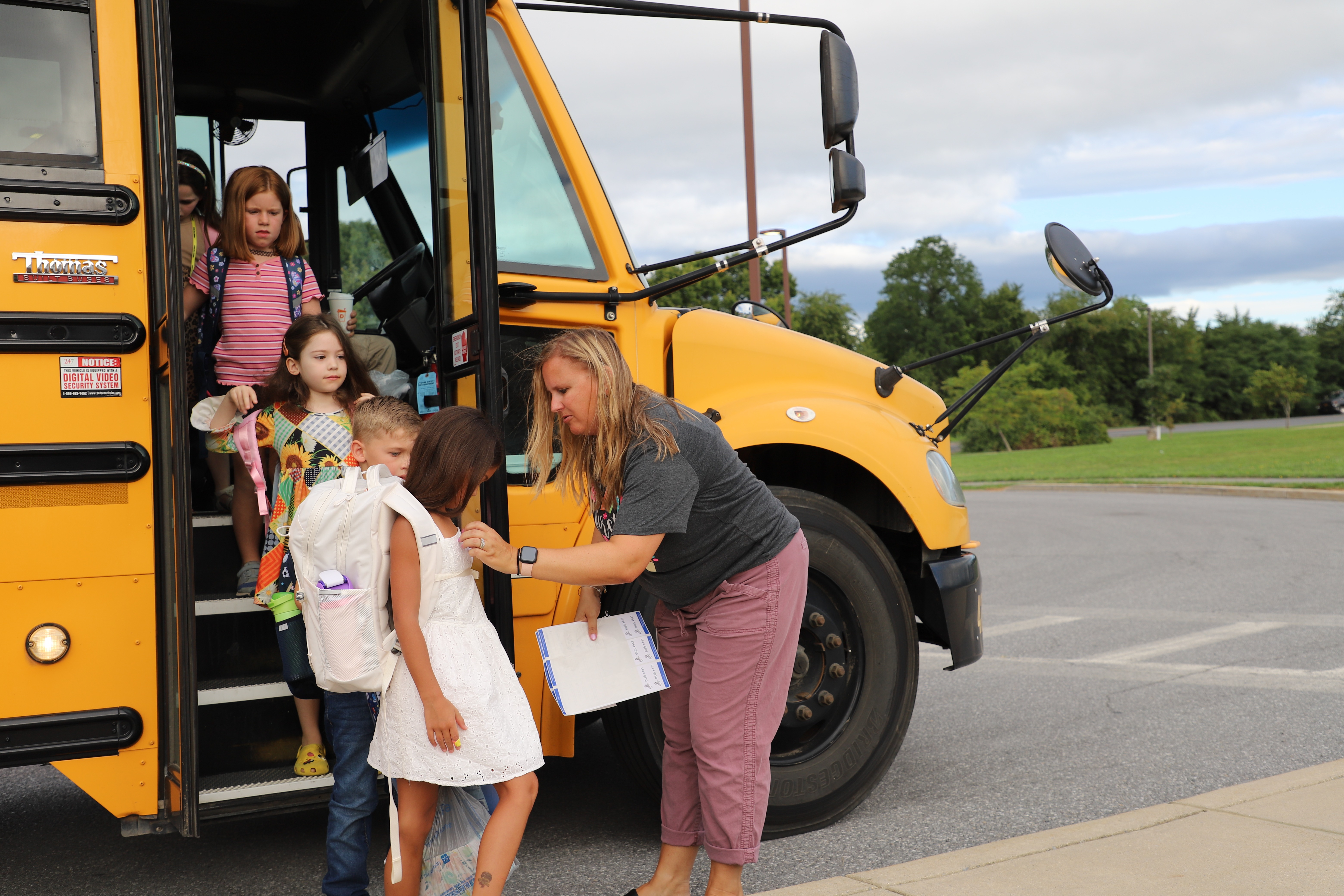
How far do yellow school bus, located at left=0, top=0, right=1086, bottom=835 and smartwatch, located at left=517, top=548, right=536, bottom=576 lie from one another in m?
0.40

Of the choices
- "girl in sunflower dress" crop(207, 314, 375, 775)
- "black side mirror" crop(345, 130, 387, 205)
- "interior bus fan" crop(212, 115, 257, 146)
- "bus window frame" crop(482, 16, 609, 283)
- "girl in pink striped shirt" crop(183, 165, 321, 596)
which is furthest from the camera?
"interior bus fan" crop(212, 115, 257, 146)

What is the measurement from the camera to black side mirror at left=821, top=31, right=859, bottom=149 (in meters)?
3.30

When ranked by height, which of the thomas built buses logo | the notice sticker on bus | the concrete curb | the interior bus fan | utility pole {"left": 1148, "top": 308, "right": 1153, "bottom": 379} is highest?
utility pole {"left": 1148, "top": 308, "right": 1153, "bottom": 379}

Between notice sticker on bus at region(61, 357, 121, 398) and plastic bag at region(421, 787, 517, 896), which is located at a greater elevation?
notice sticker on bus at region(61, 357, 121, 398)

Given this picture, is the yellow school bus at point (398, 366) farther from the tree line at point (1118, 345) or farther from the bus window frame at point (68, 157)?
the tree line at point (1118, 345)

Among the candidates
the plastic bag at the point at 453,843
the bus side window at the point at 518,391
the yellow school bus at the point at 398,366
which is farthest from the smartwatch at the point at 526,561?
the bus side window at the point at 518,391

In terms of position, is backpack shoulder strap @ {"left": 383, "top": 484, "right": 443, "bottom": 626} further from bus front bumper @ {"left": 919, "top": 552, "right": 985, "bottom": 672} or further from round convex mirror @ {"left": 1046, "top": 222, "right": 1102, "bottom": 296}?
round convex mirror @ {"left": 1046, "top": 222, "right": 1102, "bottom": 296}

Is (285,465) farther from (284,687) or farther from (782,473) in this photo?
(782,473)

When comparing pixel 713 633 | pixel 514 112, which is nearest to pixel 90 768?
pixel 713 633

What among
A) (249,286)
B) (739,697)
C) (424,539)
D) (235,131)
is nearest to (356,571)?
(424,539)

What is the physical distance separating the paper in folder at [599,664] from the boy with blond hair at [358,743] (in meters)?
0.47

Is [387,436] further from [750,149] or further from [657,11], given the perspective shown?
[750,149]

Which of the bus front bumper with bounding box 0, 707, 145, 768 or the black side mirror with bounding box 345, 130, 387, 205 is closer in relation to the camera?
the bus front bumper with bounding box 0, 707, 145, 768

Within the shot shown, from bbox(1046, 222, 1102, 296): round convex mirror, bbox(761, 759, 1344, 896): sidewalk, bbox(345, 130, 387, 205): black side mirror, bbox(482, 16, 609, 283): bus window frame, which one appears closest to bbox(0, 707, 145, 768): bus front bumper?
bbox(482, 16, 609, 283): bus window frame
